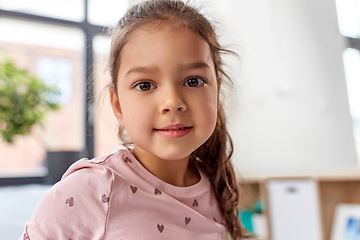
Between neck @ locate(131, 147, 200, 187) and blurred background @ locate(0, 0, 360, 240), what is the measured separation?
60.7 inches

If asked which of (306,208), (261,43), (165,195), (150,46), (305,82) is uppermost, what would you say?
(261,43)

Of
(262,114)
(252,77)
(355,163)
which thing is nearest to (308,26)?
(252,77)

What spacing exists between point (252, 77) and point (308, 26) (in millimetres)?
585

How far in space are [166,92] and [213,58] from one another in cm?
20

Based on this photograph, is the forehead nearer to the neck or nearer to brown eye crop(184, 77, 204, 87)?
brown eye crop(184, 77, 204, 87)

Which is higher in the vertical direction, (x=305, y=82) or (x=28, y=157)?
(x=305, y=82)

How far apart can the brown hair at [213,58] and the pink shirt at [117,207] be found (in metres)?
0.12

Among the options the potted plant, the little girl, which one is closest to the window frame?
the potted plant

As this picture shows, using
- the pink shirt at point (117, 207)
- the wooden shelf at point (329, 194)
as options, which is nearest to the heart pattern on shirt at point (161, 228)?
the pink shirt at point (117, 207)

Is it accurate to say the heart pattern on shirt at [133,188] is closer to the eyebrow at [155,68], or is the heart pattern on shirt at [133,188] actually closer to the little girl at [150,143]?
the little girl at [150,143]

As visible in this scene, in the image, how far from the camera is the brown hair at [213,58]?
74 centimetres

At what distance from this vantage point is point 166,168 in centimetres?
78

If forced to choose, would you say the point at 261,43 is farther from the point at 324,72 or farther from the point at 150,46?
the point at 150,46

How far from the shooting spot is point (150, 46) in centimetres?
68
